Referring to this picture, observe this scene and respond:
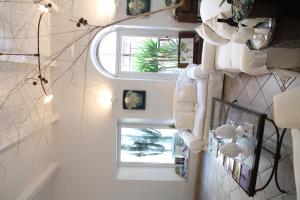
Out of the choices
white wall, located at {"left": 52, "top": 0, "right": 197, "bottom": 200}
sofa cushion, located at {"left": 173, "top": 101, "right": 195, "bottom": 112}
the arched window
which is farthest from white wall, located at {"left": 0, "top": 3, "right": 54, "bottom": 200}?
sofa cushion, located at {"left": 173, "top": 101, "right": 195, "bottom": 112}

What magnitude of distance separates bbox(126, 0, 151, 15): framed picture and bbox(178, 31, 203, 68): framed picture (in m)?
0.49

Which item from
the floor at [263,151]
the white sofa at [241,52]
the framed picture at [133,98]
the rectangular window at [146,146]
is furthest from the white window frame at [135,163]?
the white sofa at [241,52]

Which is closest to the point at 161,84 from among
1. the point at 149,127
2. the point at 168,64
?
the point at 168,64

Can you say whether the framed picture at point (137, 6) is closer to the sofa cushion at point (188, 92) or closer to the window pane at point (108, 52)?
the window pane at point (108, 52)

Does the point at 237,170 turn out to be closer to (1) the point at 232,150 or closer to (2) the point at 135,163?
(1) the point at 232,150

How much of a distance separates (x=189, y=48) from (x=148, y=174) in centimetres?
164

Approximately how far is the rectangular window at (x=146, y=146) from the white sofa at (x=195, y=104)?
1.89ft

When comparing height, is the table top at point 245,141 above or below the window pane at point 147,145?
above

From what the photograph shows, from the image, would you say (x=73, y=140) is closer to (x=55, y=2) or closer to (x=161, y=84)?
(x=161, y=84)

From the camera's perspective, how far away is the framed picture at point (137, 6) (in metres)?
2.94

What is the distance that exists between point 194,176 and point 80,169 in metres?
1.42

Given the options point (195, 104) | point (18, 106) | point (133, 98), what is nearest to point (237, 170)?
point (195, 104)

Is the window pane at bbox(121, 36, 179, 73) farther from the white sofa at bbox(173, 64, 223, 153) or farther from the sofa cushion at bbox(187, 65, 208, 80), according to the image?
the sofa cushion at bbox(187, 65, 208, 80)

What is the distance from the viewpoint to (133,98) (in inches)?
122
